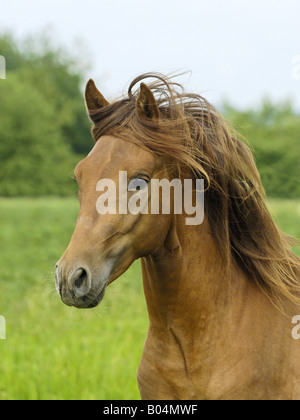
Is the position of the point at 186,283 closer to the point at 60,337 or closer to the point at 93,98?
the point at 93,98

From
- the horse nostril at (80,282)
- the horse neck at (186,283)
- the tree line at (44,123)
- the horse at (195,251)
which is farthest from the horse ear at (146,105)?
the tree line at (44,123)

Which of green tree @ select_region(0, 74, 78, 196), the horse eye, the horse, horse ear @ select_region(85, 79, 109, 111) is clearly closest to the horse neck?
the horse

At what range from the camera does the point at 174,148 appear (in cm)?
243

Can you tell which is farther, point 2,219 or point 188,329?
point 2,219

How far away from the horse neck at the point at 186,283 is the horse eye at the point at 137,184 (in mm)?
263

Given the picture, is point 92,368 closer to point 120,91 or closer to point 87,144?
point 120,91

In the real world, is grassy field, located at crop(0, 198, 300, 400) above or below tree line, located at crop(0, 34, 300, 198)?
below

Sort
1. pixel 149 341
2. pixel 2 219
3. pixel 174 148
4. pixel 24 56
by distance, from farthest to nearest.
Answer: pixel 24 56 < pixel 2 219 < pixel 149 341 < pixel 174 148

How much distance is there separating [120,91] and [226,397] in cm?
157

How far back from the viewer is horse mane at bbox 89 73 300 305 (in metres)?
2.45

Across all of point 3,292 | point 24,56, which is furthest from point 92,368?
point 24,56

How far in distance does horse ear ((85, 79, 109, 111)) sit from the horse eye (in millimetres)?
539

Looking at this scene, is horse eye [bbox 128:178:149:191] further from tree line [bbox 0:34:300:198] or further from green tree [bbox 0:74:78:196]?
green tree [bbox 0:74:78:196]

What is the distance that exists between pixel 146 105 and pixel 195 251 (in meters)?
0.72
